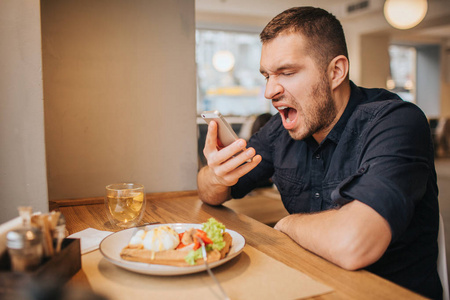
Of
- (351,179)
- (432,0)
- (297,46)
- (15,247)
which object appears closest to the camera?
(15,247)

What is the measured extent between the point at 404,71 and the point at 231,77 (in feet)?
Answer: 16.8

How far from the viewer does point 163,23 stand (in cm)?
174

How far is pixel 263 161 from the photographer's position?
5.46 ft

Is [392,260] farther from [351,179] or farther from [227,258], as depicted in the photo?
[227,258]

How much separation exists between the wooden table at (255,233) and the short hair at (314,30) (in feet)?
2.11

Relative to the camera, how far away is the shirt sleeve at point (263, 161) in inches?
62.9

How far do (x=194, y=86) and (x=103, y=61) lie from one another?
0.42 meters

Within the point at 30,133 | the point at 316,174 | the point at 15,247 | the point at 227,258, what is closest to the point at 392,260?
the point at 316,174

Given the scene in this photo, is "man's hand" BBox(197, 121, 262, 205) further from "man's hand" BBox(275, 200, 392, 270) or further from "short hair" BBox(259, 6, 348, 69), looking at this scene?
"short hair" BBox(259, 6, 348, 69)

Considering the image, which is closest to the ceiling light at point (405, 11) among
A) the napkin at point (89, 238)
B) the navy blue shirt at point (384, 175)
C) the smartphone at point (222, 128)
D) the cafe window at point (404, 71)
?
the navy blue shirt at point (384, 175)

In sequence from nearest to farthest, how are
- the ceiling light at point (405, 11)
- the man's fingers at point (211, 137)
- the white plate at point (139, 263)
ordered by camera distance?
the white plate at point (139, 263) → the man's fingers at point (211, 137) → the ceiling light at point (405, 11)

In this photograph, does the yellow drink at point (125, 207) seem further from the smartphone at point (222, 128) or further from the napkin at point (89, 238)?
the smartphone at point (222, 128)

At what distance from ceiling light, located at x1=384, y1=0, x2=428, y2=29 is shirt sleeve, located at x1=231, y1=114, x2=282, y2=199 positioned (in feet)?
11.4

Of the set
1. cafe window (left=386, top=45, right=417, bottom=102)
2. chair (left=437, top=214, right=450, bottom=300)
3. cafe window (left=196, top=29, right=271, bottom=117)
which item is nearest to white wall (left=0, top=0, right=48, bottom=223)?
chair (left=437, top=214, right=450, bottom=300)
